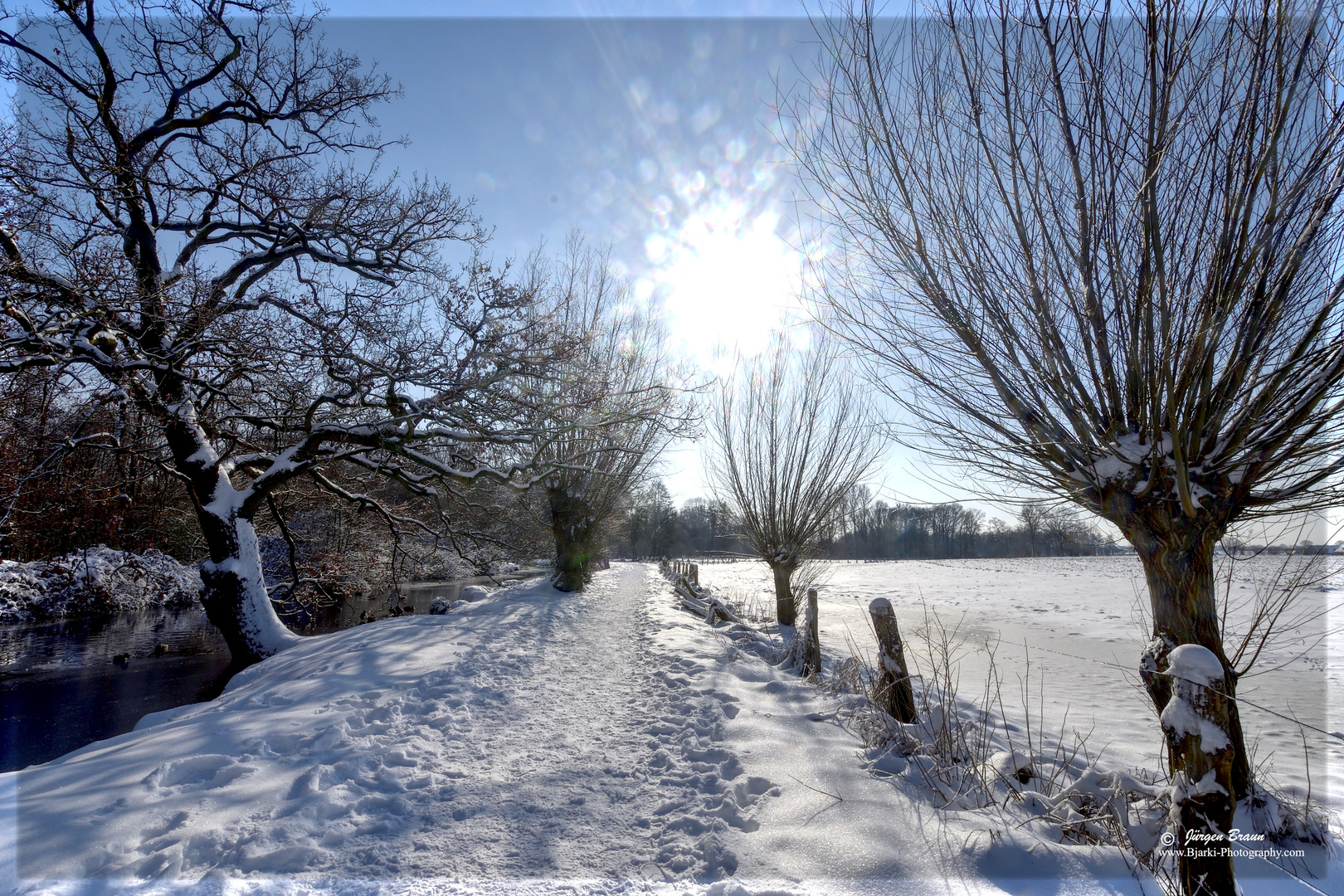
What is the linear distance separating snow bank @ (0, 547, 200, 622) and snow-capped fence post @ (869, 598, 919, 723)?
1514 cm

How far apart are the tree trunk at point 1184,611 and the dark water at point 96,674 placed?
857 centimetres

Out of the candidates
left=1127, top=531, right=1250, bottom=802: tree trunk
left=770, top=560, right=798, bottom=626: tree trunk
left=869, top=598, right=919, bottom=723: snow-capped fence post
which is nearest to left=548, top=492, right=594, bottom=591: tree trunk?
left=770, top=560, right=798, bottom=626: tree trunk

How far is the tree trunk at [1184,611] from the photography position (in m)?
2.79

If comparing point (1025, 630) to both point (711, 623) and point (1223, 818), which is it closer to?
point (711, 623)

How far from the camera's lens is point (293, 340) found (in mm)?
6723

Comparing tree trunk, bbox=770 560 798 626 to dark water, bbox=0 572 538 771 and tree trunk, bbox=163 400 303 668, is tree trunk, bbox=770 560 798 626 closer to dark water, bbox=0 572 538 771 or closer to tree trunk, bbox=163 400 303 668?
tree trunk, bbox=163 400 303 668

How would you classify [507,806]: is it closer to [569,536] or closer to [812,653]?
[812,653]

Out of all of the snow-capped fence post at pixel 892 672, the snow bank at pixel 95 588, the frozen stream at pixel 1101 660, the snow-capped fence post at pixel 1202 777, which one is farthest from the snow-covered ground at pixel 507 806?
the snow bank at pixel 95 588

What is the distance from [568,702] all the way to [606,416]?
6256 mm

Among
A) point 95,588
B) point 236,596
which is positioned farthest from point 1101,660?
point 95,588

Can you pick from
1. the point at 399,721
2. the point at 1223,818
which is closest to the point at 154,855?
the point at 399,721

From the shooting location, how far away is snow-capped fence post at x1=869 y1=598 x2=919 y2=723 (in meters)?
4.19

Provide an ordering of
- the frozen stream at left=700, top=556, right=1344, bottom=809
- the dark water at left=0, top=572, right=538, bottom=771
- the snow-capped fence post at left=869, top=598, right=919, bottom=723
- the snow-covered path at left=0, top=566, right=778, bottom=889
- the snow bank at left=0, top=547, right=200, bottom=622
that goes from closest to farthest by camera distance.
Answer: the snow-covered path at left=0, top=566, right=778, bottom=889
the snow-capped fence post at left=869, top=598, right=919, bottom=723
the frozen stream at left=700, top=556, right=1344, bottom=809
the dark water at left=0, top=572, right=538, bottom=771
the snow bank at left=0, top=547, right=200, bottom=622

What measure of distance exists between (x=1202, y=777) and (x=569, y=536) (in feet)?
47.8
